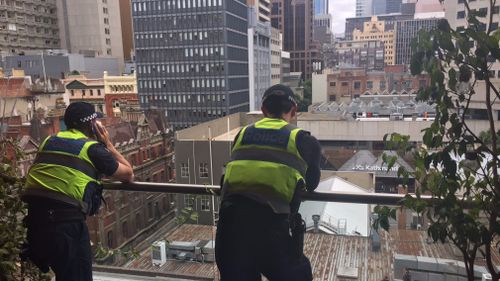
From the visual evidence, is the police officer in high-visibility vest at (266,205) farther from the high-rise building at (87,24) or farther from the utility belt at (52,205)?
the high-rise building at (87,24)

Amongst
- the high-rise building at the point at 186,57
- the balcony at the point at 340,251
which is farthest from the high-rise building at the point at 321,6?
the balcony at the point at 340,251

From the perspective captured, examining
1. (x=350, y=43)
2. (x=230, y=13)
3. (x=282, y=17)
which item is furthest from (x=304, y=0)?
(x=230, y=13)

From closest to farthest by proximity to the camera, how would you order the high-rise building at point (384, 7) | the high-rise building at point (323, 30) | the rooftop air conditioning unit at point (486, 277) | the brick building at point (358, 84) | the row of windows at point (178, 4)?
the rooftop air conditioning unit at point (486, 277), the row of windows at point (178, 4), the brick building at point (358, 84), the high-rise building at point (323, 30), the high-rise building at point (384, 7)

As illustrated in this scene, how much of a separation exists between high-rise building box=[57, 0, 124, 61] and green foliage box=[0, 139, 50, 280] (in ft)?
163

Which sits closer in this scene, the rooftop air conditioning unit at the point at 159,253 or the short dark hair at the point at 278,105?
the short dark hair at the point at 278,105

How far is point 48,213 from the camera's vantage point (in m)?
2.29

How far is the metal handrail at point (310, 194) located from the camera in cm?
236

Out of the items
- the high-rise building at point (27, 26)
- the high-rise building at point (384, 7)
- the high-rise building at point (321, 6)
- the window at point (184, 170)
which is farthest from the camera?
the high-rise building at point (321, 6)

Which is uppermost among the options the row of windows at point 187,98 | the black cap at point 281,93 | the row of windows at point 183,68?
the row of windows at point 183,68

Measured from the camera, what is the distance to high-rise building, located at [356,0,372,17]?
577 feet

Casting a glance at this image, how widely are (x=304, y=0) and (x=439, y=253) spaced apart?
264 ft

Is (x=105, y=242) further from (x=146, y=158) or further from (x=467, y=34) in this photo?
(x=146, y=158)

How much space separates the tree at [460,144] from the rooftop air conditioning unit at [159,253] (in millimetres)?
2177

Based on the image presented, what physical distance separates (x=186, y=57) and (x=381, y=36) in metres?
63.7
